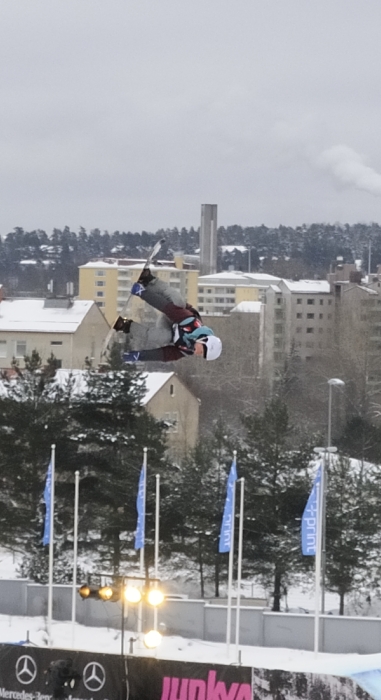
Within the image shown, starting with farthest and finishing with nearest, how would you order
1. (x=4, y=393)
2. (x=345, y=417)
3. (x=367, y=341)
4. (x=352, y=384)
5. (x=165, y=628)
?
(x=367, y=341) → (x=352, y=384) → (x=345, y=417) → (x=4, y=393) → (x=165, y=628)

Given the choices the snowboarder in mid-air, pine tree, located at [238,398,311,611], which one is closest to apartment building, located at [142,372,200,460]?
pine tree, located at [238,398,311,611]

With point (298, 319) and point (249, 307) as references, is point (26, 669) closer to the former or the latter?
point (249, 307)

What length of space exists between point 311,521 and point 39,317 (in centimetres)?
4704

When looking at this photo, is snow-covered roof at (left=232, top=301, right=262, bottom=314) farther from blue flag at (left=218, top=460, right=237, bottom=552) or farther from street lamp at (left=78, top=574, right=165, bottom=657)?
street lamp at (left=78, top=574, right=165, bottom=657)

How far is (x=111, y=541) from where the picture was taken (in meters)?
42.1

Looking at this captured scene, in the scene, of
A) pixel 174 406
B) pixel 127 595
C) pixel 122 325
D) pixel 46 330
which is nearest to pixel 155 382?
pixel 174 406

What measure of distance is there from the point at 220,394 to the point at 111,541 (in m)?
48.7

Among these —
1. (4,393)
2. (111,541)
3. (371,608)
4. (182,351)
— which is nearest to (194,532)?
(111,541)

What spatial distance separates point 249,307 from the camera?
365 feet

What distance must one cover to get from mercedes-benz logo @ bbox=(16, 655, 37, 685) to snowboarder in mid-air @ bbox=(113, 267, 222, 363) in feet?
21.6

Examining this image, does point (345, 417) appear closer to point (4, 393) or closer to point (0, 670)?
point (4, 393)

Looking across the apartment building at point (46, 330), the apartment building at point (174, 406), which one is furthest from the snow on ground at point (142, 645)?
the apartment building at point (46, 330)

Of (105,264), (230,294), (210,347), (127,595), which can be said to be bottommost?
(127,595)

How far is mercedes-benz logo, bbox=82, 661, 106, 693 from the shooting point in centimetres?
2011
